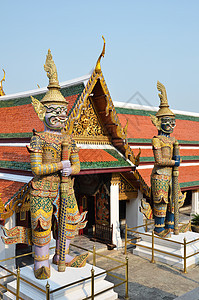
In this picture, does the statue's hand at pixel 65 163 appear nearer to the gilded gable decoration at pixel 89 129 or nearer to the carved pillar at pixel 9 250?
the carved pillar at pixel 9 250

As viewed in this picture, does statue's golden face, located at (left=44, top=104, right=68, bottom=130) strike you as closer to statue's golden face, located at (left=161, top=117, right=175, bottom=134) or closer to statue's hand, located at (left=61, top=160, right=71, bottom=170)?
statue's hand, located at (left=61, top=160, right=71, bottom=170)

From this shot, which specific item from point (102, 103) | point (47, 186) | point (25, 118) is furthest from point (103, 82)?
point (47, 186)

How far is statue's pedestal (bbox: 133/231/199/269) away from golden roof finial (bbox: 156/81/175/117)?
156 inches

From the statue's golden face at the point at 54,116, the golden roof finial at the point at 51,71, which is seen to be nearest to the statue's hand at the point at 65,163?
the statue's golden face at the point at 54,116

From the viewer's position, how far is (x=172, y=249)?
921 cm

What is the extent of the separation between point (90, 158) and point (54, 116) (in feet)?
10.1

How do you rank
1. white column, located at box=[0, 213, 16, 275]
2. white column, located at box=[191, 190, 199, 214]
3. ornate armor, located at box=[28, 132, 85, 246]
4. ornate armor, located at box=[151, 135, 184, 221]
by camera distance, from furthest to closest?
white column, located at box=[191, 190, 199, 214]
ornate armor, located at box=[151, 135, 184, 221]
white column, located at box=[0, 213, 16, 275]
ornate armor, located at box=[28, 132, 85, 246]

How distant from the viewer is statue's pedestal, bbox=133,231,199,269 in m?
8.90

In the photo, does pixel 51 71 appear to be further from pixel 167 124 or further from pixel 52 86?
pixel 167 124

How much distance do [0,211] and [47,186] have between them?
1934mm

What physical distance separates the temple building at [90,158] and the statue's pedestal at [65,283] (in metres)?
1.63

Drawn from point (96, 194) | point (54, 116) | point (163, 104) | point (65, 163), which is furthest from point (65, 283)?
point (163, 104)

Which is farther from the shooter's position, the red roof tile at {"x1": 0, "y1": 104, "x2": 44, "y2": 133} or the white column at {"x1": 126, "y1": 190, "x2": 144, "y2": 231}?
the white column at {"x1": 126, "y1": 190, "x2": 144, "y2": 231}

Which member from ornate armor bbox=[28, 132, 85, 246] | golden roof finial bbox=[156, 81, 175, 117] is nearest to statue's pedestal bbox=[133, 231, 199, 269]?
golden roof finial bbox=[156, 81, 175, 117]
